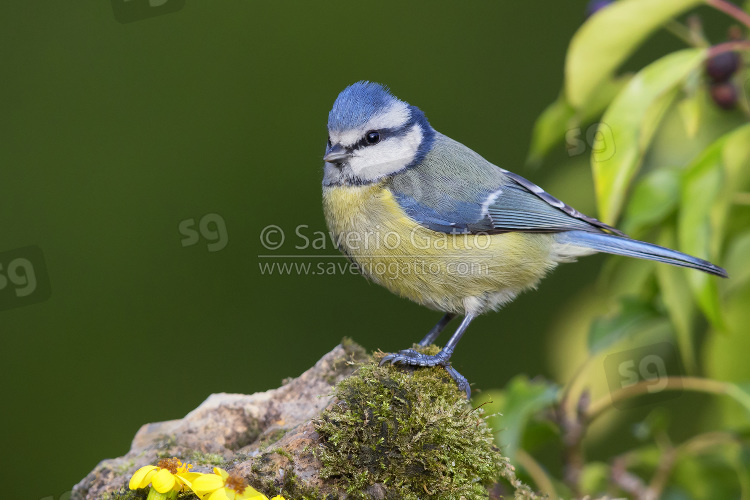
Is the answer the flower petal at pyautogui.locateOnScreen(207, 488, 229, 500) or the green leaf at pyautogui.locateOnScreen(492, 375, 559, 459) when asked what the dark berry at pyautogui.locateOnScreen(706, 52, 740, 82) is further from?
the flower petal at pyautogui.locateOnScreen(207, 488, 229, 500)

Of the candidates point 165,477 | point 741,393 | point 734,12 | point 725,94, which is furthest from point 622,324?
point 165,477

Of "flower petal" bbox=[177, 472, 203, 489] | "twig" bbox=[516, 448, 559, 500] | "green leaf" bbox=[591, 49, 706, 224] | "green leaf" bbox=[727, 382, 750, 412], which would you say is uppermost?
"green leaf" bbox=[591, 49, 706, 224]

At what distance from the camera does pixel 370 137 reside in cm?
227

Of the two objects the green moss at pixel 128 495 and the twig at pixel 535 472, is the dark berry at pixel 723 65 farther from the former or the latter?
the green moss at pixel 128 495

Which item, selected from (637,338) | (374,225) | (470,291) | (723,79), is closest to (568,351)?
(637,338)

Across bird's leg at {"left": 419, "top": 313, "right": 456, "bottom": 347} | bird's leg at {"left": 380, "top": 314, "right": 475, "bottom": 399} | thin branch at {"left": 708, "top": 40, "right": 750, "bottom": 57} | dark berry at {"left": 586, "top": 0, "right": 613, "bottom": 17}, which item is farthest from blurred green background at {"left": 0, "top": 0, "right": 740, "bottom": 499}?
thin branch at {"left": 708, "top": 40, "right": 750, "bottom": 57}

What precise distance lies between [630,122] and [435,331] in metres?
0.88

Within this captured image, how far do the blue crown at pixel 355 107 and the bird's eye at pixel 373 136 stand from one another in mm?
48

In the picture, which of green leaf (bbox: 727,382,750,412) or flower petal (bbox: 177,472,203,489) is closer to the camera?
flower petal (bbox: 177,472,203,489)

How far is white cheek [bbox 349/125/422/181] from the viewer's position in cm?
229

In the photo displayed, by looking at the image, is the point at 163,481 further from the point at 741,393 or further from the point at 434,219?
the point at 741,393

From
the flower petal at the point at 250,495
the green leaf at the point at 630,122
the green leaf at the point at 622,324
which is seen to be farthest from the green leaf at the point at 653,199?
the flower petal at the point at 250,495

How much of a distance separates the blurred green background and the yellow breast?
3.86 ft

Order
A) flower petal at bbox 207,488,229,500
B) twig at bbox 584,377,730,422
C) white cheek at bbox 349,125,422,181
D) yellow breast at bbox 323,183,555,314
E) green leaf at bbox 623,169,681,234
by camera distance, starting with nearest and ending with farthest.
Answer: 1. flower petal at bbox 207,488,229,500
2. green leaf at bbox 623,169,681,234
3. twig at bbox 584,377,730,422
4. yellow breast at bbox 323,183,555,314
5. white cheek at bbox 349,125,422,181
